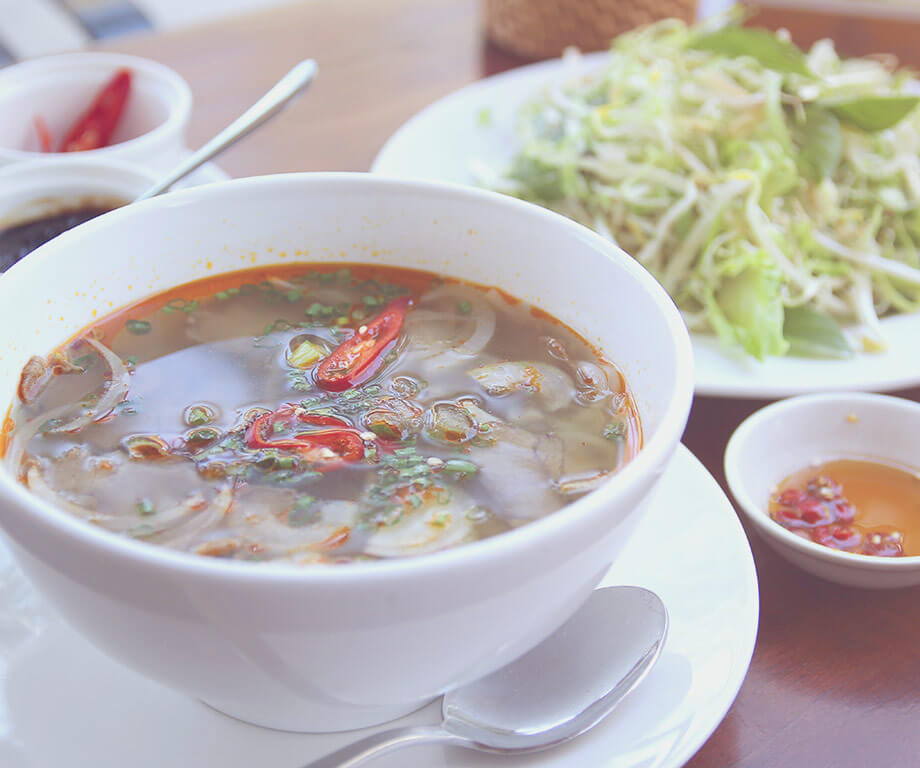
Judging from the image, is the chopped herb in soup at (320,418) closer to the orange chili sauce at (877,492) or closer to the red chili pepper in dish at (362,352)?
the red chili pepper in dish at (362,352)

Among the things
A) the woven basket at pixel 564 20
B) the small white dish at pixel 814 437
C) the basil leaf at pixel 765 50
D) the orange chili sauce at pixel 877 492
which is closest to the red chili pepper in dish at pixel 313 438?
the small white dish at pixel 814 437

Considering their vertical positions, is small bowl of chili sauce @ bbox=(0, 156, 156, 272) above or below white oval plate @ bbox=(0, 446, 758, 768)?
above

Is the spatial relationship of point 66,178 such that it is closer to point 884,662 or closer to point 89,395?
point 89,395

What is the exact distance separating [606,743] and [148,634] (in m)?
0.53

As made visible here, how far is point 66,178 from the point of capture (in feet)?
7.18

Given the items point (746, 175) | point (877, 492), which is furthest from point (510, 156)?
point (877, 492)

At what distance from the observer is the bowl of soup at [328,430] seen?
91 centimetres

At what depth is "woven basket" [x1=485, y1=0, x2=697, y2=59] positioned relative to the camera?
358 centimetres

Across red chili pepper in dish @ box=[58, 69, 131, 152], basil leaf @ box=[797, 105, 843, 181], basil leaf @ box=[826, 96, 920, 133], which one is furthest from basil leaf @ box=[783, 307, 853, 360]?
red chili pepper in dish @ box=[58, 69, 131, 152]

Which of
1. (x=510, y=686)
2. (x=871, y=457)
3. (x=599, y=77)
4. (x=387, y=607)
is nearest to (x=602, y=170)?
(x=599, y=77)

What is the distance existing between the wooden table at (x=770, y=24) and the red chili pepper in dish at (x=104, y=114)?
236 mm

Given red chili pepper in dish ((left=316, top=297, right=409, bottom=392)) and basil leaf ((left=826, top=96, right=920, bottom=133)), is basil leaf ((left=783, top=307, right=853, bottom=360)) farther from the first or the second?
red chili pepper in dish ((left=316, top=297, right=409, bottom=392))

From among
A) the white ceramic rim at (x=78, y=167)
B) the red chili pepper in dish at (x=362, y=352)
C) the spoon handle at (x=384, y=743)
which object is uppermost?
the red chili pepper in dish at (x=362, y=352)

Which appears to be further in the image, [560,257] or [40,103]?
[40,103]
